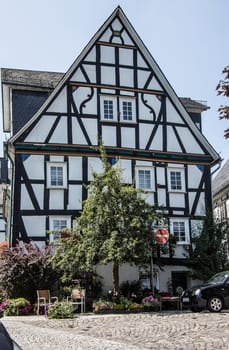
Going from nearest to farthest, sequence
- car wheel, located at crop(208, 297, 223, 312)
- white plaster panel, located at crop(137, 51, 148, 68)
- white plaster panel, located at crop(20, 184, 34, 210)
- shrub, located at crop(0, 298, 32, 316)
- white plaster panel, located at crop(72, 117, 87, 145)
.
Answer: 1. car wheel, located at crop(208, 297, 223, 312)
2. shrub, located at crop(0, 298, 32, 316)
3. white plaster panel, located at crop(20, 184, 34, 210)
4. white plaster panel, located at crop(72, 117, 87, 145)
5. white plaster panel, located at crop(137, 51, 148, 68)

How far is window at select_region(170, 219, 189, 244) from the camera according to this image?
26.4 meters

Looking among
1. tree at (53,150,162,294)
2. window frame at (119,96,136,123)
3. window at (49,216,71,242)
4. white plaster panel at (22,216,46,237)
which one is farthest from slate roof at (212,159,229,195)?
tree at (53,150,162,294)

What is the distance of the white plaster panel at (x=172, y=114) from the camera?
27484mm

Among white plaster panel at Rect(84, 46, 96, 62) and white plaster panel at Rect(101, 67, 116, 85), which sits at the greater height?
white plaster panel at Rect(84, 46, 96, 62)

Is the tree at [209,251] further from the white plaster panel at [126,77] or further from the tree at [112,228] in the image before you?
the white plaster panel at [126,77]

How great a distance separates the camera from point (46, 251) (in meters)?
22.9

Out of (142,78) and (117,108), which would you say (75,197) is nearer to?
(117,108)

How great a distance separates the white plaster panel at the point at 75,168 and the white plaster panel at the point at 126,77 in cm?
469

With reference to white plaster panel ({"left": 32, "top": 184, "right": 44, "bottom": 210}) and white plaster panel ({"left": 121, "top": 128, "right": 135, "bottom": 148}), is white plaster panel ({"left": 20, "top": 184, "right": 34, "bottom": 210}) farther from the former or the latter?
white plaster panel ({"left": 121, "top": 128, "right": 135, "bottom": 148})

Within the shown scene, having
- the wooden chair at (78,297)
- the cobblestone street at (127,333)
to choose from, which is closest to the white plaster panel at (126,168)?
the wooden chair at (78,297)

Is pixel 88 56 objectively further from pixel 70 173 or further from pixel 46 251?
pixel 46 251

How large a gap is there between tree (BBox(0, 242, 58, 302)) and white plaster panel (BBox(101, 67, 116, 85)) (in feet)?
30.5

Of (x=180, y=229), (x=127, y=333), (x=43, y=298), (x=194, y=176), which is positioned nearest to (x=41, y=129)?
(x=194, y=176)

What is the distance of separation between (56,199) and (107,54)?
7882mm
